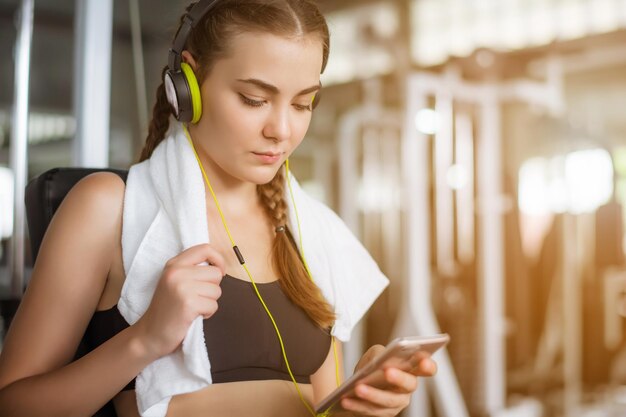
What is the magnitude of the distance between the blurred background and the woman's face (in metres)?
2.09

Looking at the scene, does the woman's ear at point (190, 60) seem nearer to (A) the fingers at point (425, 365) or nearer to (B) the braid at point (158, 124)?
(B) the braid at point (158, 124)

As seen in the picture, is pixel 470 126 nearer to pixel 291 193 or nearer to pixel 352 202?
pixel 352 202

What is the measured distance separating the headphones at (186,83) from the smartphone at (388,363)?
431 millimetres

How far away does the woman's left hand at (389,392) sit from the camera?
2.92 ft

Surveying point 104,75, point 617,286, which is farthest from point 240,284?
point 617,286

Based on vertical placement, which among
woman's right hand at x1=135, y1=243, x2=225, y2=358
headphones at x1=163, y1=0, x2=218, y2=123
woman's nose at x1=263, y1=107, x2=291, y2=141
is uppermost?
headphones at x1=163, y1=0, x2=218, y2=123

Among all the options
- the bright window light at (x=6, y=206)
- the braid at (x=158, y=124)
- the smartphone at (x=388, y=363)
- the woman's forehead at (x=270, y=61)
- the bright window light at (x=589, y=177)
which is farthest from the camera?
the bright window light at (x=6, y=206)

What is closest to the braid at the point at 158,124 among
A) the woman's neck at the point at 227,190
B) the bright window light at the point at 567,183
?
the woman's neck at the point at 227,190

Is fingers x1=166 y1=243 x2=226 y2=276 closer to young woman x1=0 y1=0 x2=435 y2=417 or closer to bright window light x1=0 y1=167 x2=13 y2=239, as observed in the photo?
young woman x1=0 y1=0 x2=435 y2=417

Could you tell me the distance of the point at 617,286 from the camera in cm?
381

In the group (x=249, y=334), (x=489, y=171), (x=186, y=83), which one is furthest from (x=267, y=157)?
(x=489, y=171)

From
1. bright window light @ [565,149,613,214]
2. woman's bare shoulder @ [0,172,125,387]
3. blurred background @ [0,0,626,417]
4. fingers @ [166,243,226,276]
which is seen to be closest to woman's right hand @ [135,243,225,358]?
fingers @ [166,243,226,276]

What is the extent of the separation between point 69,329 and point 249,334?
26 cm

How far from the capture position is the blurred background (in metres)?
3.36
